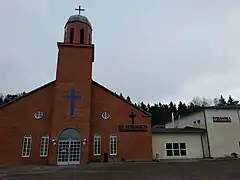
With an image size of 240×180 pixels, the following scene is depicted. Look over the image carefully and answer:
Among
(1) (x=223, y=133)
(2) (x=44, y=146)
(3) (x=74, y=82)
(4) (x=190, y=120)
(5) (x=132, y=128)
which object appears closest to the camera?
(2) (x=44, y=146)

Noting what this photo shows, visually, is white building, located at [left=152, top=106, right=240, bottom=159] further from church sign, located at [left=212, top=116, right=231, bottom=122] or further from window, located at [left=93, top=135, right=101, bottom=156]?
window, located at [left=93, top=135, right=101, bottom=156]

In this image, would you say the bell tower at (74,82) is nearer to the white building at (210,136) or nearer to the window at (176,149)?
the white building at (210,136)

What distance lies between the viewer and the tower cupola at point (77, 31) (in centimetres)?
2500

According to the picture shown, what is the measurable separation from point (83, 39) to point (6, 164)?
1391 centimetres

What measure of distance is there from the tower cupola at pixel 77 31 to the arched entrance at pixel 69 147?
30.8 feet

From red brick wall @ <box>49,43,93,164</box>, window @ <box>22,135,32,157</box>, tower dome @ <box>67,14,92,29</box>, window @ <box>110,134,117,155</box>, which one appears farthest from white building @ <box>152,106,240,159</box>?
tower dome @ <box>67,14,92,29</box>

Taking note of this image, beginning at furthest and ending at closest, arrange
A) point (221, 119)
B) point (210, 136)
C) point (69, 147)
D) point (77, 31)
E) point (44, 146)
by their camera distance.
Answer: point (221, 119)
point (210, 136)
point (77, 31)
point (44, 146)
point (69, 147)

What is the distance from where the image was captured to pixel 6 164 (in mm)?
20906

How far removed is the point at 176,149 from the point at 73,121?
1219cm

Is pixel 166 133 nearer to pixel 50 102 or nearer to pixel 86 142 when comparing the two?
pixel 86 142

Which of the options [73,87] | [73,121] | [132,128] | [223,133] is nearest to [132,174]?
[73,121]

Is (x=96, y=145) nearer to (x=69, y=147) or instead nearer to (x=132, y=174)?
(x=69, y=147)

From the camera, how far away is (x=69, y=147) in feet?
71.3

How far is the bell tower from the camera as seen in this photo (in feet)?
72.2
